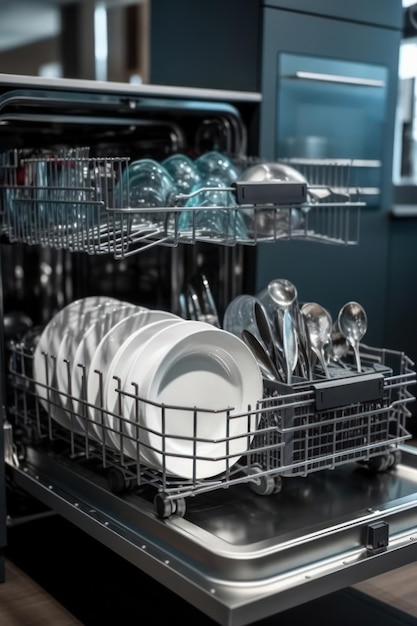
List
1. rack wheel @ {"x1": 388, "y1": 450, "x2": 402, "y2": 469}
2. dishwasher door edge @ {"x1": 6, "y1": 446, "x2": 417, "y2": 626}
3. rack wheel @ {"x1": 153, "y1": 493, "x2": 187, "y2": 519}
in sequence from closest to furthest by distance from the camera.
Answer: dishwasher door edge @ {"x1": 6, "y1": 446, "x2": 417, "y2": 626}
rack wheel @ {"x1": 153, "y1": 493, "x2": 187, "y2": 519}
rack wheel @ {"x1": 388, "y1": 450, "x2": 402, "y2": 469}

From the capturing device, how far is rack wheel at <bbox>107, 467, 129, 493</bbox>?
3.88ft

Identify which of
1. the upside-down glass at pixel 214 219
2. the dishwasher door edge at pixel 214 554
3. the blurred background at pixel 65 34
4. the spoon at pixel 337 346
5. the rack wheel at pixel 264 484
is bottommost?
the dishwasher door edge at pixel 214 554

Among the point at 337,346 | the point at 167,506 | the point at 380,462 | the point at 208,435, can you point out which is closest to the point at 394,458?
the point at 380,462

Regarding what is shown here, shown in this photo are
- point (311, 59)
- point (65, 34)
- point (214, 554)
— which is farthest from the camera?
point (65, 34)

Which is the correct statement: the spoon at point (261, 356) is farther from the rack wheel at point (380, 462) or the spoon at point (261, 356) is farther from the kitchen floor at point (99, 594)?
the kitchen floor at point (99, 594)

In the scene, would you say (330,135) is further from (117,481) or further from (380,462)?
(117,481)

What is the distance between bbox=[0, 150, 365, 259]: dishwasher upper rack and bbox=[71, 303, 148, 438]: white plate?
13cm

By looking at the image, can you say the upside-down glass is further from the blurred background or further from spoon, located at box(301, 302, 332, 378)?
the blurred background

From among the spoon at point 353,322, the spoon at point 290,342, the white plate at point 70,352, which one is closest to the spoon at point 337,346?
the spoon at point 353,322

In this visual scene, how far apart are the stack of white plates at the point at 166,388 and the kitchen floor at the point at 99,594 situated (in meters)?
0.30

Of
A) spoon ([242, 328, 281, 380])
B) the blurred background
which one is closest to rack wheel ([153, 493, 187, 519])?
spoon ([242, 328, 281, 380])

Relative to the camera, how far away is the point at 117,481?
119 centimetres

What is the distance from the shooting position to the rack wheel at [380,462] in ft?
4.20

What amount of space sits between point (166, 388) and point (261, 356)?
159 mm
